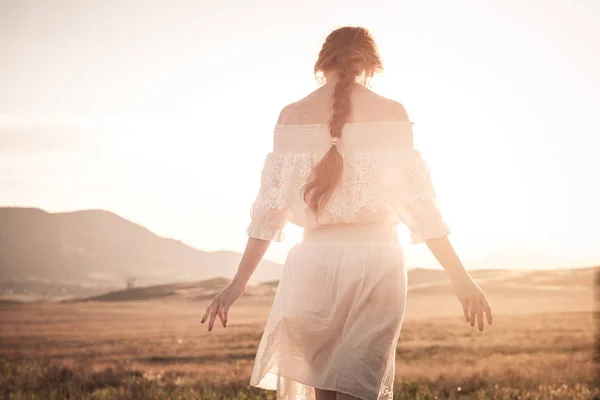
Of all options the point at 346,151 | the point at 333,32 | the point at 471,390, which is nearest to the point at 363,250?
the point at 346,151

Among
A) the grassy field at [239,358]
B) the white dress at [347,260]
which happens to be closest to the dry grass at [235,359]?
the grassy field at [239,358]

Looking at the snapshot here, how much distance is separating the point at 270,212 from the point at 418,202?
2.12 ft

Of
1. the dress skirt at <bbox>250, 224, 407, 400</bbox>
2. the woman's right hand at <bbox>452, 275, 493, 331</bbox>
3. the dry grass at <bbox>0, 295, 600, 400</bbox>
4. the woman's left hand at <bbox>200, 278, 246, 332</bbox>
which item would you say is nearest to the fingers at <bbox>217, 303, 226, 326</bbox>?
the woman's left hand at <bbox>200, 278, 246, 332</bbox>

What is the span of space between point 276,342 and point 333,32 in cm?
138

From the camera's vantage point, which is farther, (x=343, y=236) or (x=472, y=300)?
(x=343, y=236)

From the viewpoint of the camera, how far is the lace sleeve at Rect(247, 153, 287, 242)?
10.00ft

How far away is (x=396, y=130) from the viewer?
297 centimetres

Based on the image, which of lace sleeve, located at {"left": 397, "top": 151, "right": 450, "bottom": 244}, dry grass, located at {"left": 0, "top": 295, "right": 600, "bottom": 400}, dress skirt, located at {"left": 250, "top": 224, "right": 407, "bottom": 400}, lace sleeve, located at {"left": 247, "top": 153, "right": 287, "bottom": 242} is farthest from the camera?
dry grass, located at {"left": 0, "top": 295, "right": 600, "bottom": 400}

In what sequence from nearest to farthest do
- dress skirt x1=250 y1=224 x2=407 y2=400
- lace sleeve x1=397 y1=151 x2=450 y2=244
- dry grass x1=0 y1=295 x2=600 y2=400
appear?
dress skirt x1=250 y1=224 x2=407 y2=400 → lace sleeve x1=397 y1=151 x2=450 y2=244 → dry grass x1=0 y1=295 x2=600 y2=400

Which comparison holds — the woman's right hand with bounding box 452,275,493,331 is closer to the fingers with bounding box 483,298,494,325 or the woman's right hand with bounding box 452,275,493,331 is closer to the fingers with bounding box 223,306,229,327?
the fingers with bounding box 483,298,494,325

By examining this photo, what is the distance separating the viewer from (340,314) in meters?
2.87

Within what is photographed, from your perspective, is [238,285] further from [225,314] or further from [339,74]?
[339,74]

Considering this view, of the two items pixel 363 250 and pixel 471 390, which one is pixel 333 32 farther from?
pixel 471 390

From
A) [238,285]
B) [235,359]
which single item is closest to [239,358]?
[235,359]
